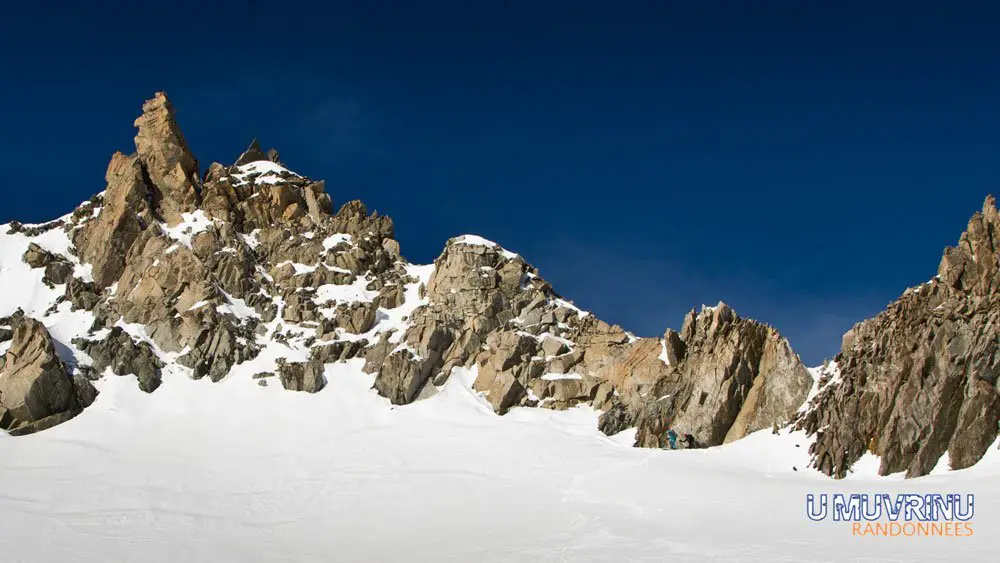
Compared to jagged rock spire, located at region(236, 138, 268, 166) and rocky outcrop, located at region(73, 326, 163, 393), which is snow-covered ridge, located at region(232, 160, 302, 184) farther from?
rocky outcrop, located at region(73, 326, 163, 393)

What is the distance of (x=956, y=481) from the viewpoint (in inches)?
1167

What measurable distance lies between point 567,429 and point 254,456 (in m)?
22.2

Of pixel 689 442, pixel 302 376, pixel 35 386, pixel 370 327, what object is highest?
pixel 370 327

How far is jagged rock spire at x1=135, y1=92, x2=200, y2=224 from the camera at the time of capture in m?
83.1

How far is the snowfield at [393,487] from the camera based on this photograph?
26.1 m

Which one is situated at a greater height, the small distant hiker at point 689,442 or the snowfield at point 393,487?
the small distant hiker at point 689,442

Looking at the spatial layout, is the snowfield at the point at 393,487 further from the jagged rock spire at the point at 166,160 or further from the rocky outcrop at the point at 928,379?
the jagged rock spire at the point at 166,160

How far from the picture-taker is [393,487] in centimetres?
4203

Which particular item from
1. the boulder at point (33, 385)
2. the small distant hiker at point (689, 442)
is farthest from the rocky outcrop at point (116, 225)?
the small distant hiker at point (689, 442)

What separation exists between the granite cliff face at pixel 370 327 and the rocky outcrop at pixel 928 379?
0.10 m

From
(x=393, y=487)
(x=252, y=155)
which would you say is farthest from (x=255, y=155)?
(x=393, y=487)

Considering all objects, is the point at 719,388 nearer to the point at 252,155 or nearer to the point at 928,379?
the point at 928,379

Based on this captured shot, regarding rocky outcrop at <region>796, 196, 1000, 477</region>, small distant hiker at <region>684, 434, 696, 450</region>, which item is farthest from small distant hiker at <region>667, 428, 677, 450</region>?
rocky outcrop at <region>796, 196, 1000, 477</region>

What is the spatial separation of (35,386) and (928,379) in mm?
60767
